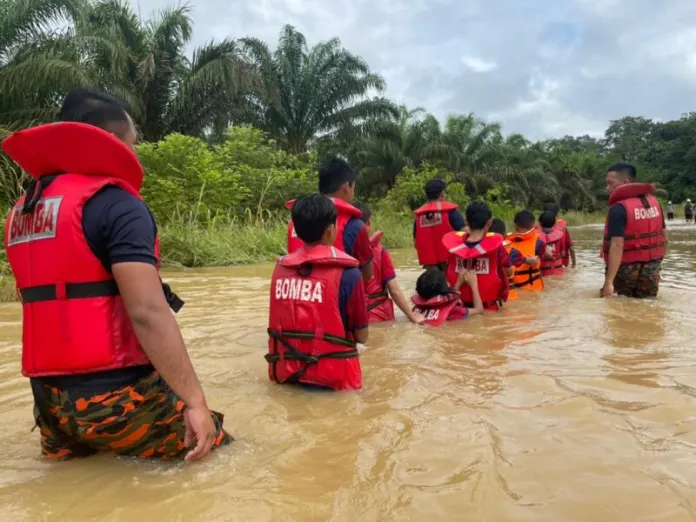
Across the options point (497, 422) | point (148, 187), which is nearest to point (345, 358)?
point (497, 422)

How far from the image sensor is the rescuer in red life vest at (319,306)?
10.7ft

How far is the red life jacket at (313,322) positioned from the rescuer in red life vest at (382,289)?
1657mm

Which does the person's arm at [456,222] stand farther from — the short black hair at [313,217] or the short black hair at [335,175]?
the short black hair at [313,217]

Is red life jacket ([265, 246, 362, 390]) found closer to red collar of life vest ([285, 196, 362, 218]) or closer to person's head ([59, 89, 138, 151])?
red collar of life vest ([285, 196, 362, 218])

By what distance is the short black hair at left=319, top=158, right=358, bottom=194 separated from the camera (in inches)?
169

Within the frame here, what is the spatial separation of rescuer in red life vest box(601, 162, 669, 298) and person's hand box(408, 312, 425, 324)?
7.58 ft

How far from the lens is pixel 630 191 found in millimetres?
Result: 6250

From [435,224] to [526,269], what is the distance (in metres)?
1.57

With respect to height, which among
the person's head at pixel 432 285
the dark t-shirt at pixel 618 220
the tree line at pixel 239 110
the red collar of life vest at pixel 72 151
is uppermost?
the tree line at pixel 239 110

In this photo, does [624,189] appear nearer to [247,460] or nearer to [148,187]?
[247,460]

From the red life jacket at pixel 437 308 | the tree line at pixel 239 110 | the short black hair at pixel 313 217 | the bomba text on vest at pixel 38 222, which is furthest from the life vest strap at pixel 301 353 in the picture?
the tree line at pixel 239 110

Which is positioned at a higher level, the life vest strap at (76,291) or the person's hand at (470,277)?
the life vest strap at (76,291)

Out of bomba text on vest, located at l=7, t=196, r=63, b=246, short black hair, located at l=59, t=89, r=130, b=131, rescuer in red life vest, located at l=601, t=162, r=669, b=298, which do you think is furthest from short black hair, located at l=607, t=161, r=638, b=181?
bomba text on vest, located at l=7, t=196, r=63, b=246

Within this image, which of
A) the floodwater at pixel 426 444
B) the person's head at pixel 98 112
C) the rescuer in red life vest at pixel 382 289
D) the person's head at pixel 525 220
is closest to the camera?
the floodwater at pixel 426 444
